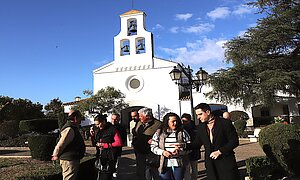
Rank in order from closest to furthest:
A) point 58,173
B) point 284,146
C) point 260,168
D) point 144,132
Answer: point 144,132
point 58,173
point 284,146
point 260,168

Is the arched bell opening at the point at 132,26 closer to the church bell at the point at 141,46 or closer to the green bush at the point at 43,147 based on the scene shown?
the church bell at the point at 141,46

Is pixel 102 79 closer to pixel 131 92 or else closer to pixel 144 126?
pixel 131 92

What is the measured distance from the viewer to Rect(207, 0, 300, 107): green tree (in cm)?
1426

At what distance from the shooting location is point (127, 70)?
86.1 ft

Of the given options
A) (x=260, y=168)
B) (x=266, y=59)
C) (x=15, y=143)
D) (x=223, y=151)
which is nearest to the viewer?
(x=223, y=151)

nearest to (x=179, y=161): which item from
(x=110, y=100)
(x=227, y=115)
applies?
(x=227, y=115)

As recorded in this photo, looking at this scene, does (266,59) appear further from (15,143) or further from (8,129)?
(8,129)

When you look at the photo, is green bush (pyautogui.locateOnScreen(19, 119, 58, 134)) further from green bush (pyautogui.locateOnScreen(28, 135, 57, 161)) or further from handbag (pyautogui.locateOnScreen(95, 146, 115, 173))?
handbag (pyautogui.locateOnScreen(95, 146, 115, 173))

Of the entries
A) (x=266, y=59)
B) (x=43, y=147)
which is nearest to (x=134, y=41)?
(x=266, y=59)

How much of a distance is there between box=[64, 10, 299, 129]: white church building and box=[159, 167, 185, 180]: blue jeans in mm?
21012

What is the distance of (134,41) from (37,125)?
1311 centimetres

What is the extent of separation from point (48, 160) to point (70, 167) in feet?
19.2

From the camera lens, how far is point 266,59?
15.4 metres

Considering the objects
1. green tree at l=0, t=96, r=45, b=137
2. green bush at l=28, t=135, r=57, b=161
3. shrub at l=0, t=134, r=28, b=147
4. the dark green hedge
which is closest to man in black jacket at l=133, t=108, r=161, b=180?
the dark green hedge
